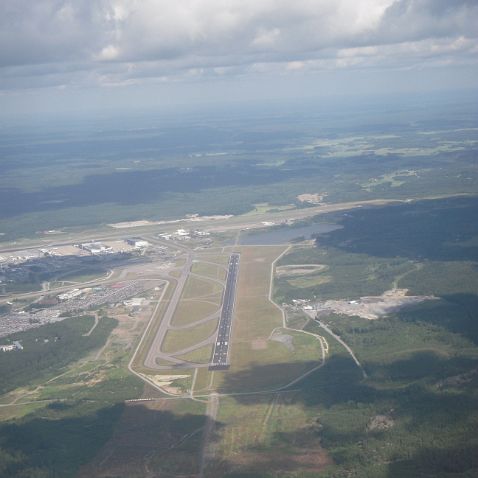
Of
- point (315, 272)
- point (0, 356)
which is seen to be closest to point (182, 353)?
point (0, 356)

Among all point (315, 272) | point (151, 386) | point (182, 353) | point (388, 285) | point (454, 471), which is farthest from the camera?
→ point (315, 272)

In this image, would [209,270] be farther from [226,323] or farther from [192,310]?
[226,323]

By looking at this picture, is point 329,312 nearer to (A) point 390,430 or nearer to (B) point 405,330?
(B) point 405,330

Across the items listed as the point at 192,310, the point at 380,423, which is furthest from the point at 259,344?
the point at 380,423

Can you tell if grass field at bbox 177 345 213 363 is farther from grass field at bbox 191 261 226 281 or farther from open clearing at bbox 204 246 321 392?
grass field at bbox 191 261 226 281

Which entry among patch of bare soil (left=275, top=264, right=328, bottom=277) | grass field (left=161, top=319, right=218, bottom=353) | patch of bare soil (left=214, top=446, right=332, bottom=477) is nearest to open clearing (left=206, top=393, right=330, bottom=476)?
patch of bare soil (left=214, top=446, right=332, bottom=477)

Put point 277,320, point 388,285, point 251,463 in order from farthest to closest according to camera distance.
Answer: point 388,285 < point 277,320 < point 251,463
